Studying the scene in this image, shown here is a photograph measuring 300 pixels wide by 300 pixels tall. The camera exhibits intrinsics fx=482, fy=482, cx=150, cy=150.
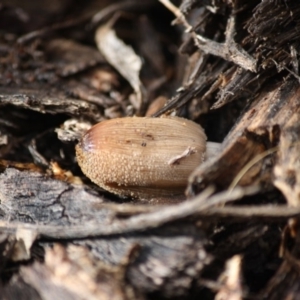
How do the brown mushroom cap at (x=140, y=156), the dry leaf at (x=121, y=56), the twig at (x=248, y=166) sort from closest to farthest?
1. the twig at (x=248, y=166)
2. the brown mushroom cap at (x=140, y=156)
3. the dry leaf at (x=121, y=56)

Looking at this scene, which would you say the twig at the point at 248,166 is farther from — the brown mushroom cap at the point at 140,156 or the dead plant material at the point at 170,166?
the brown mushroom cap at the point at 140,156

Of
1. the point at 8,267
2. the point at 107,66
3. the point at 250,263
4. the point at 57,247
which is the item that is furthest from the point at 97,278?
the point at 107,66

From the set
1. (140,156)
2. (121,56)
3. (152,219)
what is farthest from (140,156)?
(121,56)

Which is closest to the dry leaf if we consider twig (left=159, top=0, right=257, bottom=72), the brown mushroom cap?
twig (left=159, top=0, right=257, bottom=72)

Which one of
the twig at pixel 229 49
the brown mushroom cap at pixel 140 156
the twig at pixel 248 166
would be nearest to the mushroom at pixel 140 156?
the brown mushroom cap at pixel 140 156

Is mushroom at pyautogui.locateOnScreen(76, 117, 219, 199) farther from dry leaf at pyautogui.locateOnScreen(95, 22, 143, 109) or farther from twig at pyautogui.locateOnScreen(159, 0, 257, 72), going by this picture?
dry leaf at pyautogui.locateOnScreen(95, 22, 143, 109)

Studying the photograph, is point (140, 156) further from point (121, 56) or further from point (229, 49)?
point (121, 56)
